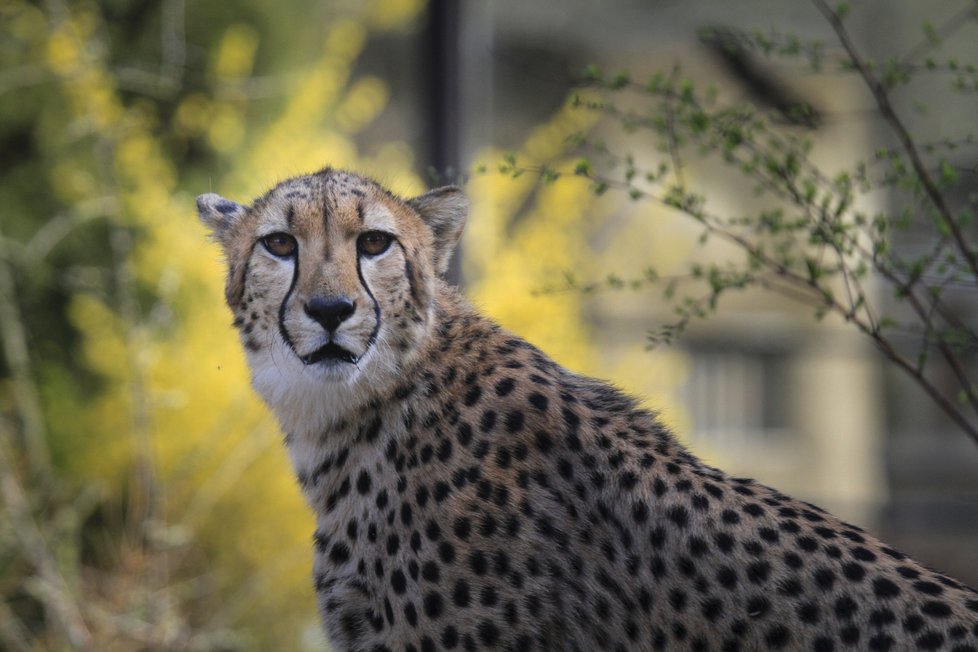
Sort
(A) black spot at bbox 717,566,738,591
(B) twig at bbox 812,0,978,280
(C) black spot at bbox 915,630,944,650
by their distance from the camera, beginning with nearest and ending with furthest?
(C) black spot at bbox 915,630,944,650 → (A) black spot at bbox 717,566,738,591 → (B) twig at bbox 812,0,978,280

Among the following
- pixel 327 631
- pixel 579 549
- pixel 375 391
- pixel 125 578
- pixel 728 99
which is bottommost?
pixel 125 578

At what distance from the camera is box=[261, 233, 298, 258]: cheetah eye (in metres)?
2.72

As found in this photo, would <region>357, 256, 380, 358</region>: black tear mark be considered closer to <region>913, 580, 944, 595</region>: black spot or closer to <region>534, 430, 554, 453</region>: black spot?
<region>534, 430, 554, 453</region>: black spot

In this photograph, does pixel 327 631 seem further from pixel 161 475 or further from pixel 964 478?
pixel 964 478

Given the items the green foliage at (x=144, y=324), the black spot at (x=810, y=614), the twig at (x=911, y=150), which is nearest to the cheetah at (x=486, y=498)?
the black spot at (x=810, y=614)

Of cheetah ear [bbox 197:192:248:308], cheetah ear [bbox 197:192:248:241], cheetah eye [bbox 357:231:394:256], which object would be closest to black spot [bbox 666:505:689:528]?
cheetah eye [bbox 357:231:394:256]

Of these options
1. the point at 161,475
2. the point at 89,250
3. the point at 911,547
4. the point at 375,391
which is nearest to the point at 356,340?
the point at 375,391

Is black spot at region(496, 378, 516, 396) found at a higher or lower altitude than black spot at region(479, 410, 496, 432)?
higher

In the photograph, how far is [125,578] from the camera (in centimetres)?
575

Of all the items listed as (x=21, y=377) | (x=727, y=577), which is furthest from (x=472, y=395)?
(x=21, y=377)

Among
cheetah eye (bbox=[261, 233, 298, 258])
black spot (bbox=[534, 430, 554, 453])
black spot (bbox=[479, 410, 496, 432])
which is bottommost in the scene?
black spot (bbox=[534, 430, 554, 453])

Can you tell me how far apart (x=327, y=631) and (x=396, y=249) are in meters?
0.81

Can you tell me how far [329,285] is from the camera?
8.49ft

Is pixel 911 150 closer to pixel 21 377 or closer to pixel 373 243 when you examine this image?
pixel 373 243
